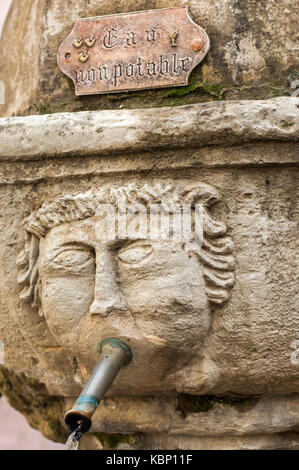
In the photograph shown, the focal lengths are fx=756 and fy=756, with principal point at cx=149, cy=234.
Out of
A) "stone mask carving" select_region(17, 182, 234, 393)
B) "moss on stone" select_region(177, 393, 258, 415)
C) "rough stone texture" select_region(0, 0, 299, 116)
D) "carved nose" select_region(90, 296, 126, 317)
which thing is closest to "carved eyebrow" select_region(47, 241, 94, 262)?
"stone mask carving" select_region(17, 182, 234, 393)

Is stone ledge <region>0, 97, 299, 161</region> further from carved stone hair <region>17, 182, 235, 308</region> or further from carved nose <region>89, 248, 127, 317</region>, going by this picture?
carved nose <region>89, 248, 127, 317</region>

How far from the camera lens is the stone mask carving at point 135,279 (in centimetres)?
167

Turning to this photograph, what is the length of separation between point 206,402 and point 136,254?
18.3 inches

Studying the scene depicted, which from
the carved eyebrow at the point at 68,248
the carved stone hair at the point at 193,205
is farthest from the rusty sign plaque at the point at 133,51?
the carved eyebrow at the point at 68,248

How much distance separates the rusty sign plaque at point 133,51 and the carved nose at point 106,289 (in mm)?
422

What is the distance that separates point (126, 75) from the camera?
1.80m

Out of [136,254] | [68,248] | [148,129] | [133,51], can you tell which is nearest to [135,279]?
[136,254]

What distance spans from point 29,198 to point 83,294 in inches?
11.3

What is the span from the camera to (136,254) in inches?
66.1

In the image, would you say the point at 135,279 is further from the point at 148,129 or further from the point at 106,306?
the point at 148,129

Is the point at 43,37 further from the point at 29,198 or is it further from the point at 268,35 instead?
the point at 268,35

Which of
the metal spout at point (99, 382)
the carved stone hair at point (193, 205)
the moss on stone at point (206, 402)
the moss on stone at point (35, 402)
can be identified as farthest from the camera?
the moss on stone at point (35, 402)

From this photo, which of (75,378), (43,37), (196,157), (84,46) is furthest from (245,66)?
(75,378)

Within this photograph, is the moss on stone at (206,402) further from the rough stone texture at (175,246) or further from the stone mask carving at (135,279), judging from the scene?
the stone mask carving at (135,279)
